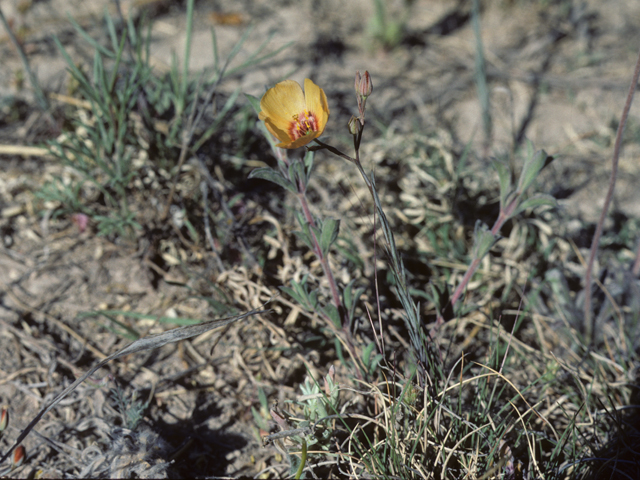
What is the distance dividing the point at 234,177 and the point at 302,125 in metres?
1.13

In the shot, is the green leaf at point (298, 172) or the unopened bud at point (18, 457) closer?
the green leaf at point (298, 172)

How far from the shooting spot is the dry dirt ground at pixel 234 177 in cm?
184

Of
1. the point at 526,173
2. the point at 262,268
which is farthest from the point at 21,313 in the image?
the point at 526,173

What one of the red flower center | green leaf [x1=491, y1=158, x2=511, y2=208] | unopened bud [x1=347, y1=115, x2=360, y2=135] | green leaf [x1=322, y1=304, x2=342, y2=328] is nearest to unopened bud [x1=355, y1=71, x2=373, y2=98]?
unopened bud [x1=347, y1=115, x2=360, y2=135]

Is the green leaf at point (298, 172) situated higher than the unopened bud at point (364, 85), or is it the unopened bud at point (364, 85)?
the unopened bud at point (364, 85)

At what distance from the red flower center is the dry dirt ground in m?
0.15

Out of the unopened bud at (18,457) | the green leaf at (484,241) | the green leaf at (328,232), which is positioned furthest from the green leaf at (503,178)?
the unopened bud at (18,457)

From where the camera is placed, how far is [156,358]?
2.05m

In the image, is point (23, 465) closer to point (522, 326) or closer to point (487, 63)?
point (522, 326)

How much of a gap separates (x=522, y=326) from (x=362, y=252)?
0.80 meters

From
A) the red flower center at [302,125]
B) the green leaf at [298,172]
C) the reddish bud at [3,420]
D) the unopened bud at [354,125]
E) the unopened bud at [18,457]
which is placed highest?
the unopened bud at [354,125]

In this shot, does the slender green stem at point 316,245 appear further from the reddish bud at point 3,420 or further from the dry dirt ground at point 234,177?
the reddish bud at point 3,420

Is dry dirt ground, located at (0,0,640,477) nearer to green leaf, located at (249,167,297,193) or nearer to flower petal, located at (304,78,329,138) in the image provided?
flower petal, located at (304,78,329,138)

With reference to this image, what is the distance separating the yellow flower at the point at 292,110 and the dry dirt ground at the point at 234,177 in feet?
0.26
